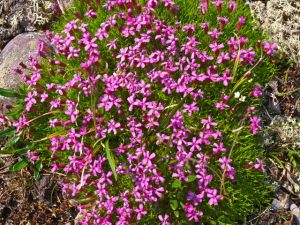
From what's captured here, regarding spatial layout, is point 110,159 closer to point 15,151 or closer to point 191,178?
point 191,178

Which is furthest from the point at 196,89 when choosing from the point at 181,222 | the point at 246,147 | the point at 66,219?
the point at 66,219

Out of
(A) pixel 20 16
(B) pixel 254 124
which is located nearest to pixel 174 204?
(B) pixel 254 124

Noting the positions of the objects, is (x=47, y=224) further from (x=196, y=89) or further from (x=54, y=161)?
(x=196, y=89)

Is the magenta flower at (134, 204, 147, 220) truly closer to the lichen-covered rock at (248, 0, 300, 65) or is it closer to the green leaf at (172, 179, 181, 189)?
the green leaf at (172, 179, 181, 189)

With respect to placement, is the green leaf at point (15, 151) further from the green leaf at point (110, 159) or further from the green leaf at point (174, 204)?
the green leaf at point (174, 204)

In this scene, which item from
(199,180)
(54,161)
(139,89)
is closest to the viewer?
(199,180)

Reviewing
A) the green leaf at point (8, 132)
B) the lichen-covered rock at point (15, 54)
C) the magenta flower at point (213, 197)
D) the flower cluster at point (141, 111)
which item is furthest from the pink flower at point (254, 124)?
the lichen-covered rock at point (15, 54)
